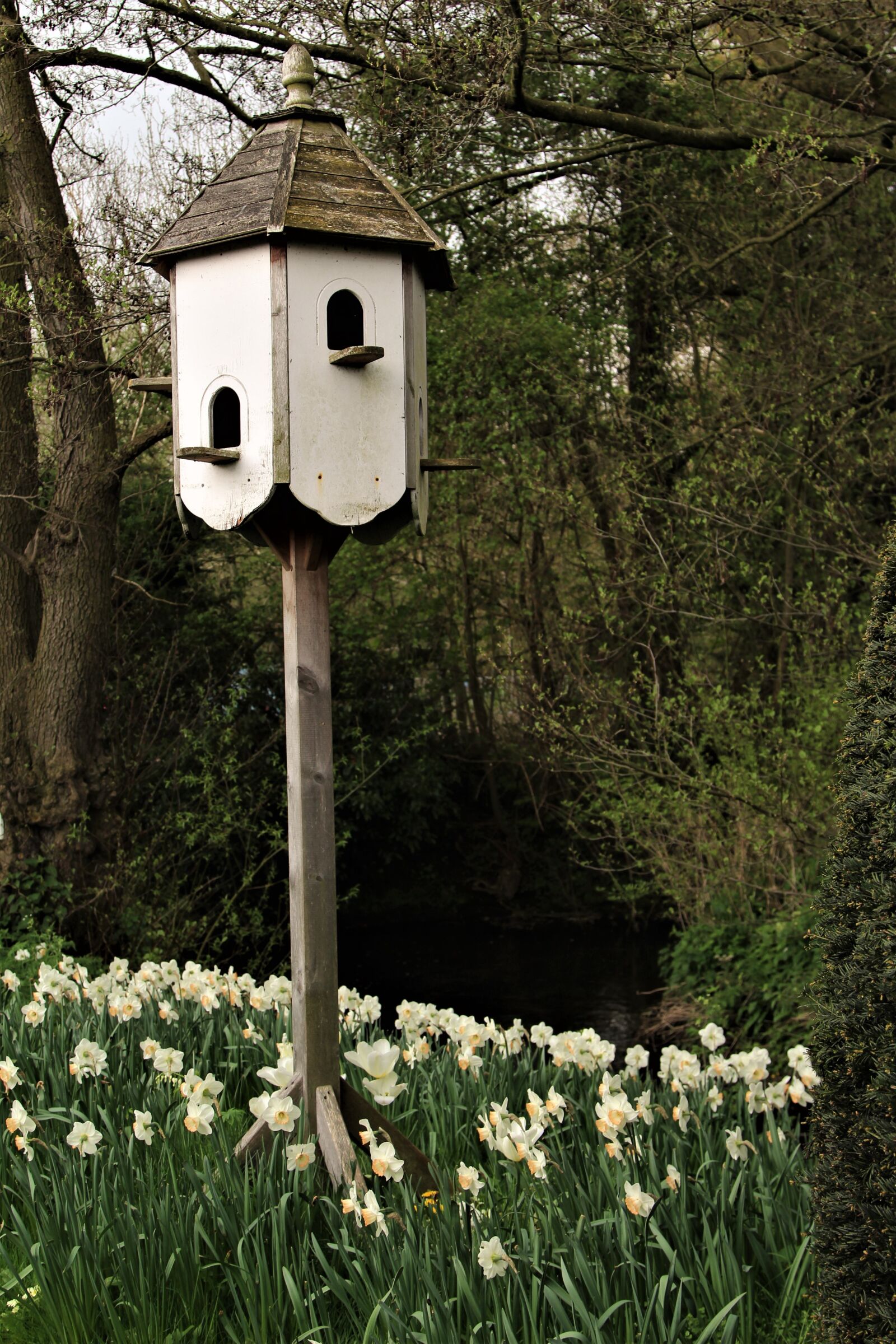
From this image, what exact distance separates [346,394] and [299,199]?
0.50m

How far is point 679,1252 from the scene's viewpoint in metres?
2.50

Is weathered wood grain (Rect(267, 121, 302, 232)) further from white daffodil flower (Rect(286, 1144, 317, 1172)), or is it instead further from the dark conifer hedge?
white daffodil flower (Rect(286, 1144, 317, 1172))

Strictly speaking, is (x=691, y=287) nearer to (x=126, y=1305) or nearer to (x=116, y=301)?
(x=116, y=301)

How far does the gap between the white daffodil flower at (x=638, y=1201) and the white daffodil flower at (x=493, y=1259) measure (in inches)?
10.9

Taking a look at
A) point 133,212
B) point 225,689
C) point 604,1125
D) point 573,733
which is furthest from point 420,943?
point 604,1125

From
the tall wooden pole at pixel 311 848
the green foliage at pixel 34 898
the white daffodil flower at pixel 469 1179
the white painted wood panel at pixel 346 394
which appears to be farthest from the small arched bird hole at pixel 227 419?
the green foliage at pixel 34 898

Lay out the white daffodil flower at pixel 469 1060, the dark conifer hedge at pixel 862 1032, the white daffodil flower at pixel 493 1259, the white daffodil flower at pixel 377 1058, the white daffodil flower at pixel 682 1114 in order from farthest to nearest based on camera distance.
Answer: the white daffodil flower at pixel 469 1060, the white daffodil flower at pixel 682 1114, the white daffodil flower at pixel 377 1058, the white daffodil flower at pixel 493 1259, the dark conifer hedge at pixel 862 1032

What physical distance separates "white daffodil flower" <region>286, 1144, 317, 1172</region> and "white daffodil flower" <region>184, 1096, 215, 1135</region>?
0.91 ft

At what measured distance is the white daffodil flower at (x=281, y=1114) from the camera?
9.50 feet

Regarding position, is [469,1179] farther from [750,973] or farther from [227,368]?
[750,973]

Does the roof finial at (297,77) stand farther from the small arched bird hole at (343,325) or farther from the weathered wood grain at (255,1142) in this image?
A: the weathered wood grain at (255,1142)

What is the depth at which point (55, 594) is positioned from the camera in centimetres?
762

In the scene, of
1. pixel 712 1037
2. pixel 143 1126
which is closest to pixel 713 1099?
pixel 712 1037

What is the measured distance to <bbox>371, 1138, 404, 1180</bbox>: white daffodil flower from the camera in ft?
8.75
